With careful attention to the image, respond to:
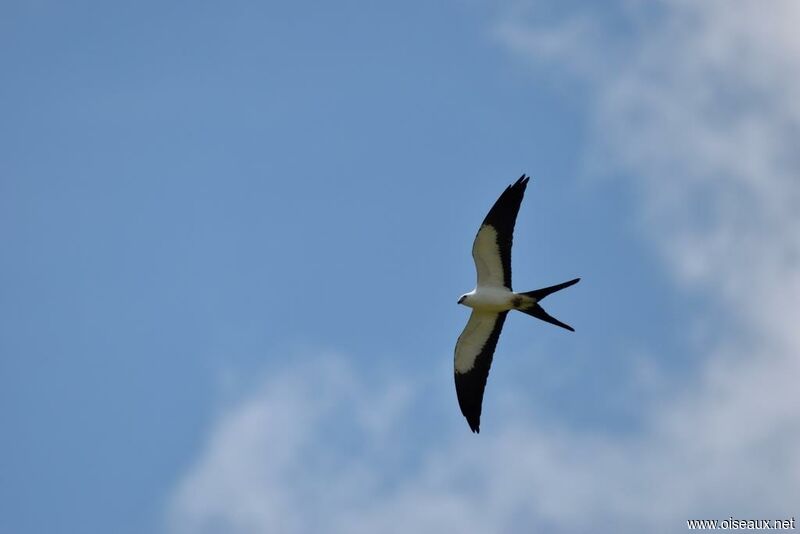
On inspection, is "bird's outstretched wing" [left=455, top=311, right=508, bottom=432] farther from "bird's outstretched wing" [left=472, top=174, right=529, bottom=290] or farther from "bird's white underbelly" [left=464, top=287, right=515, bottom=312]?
"bird's outstretched wing" [left=472, top=174, right=529, bottom=290]

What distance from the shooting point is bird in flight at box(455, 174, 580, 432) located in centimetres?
1548

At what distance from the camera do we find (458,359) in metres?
16.7

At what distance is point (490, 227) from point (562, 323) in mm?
1822

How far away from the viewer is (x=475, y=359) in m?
16.6

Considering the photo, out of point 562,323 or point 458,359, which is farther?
point 458,359

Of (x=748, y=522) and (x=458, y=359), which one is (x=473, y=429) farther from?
(x=748, y=522)

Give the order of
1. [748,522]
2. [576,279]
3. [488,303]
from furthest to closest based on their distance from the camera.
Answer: [488,303] → [576,279] → [748,522]

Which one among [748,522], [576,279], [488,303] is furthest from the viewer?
[488,303]

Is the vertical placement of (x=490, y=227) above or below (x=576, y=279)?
above

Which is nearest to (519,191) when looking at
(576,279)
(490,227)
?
(490,227)

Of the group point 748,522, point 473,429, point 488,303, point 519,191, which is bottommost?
point 748,522

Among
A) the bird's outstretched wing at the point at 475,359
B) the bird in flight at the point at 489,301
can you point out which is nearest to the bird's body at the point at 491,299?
the bird in flight at the point at 489,301

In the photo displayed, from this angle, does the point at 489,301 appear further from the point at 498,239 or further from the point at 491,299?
the point at 498,239

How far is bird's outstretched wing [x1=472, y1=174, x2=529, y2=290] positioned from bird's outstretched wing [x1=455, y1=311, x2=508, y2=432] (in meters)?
0.69
